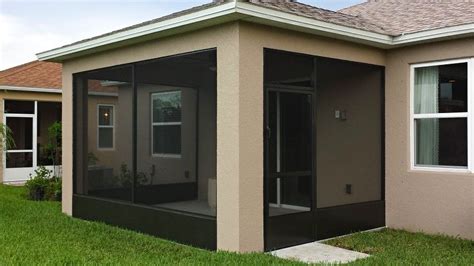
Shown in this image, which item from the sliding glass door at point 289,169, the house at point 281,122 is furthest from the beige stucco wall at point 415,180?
the sliding glass door at point 289,169

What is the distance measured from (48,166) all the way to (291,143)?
1097cm

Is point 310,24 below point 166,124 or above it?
above

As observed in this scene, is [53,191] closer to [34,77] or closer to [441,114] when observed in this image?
[34,77]

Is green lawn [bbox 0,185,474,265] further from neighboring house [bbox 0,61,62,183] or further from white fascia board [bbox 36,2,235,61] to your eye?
neighboring house [bbox 0,61,62,183]

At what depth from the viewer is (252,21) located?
6.03 meters

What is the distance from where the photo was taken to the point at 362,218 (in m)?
7.73

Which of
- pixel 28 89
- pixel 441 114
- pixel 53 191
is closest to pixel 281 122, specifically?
pixel 441 114

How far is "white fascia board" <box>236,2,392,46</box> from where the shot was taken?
5.67 meters

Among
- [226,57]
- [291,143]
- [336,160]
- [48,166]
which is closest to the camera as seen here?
[226,57]

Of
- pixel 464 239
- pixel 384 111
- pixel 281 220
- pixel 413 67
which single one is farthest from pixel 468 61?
pixel 281 220

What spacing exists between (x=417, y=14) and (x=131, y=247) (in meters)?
6.52

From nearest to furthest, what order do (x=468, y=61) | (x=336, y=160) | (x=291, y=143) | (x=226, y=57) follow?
(x=226, y=57), (x=468, y=61), (x=291, y=143), (x=336, y=160)

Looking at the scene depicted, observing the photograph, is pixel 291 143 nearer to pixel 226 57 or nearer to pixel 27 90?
pixel 226 57

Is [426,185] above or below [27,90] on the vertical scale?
below
